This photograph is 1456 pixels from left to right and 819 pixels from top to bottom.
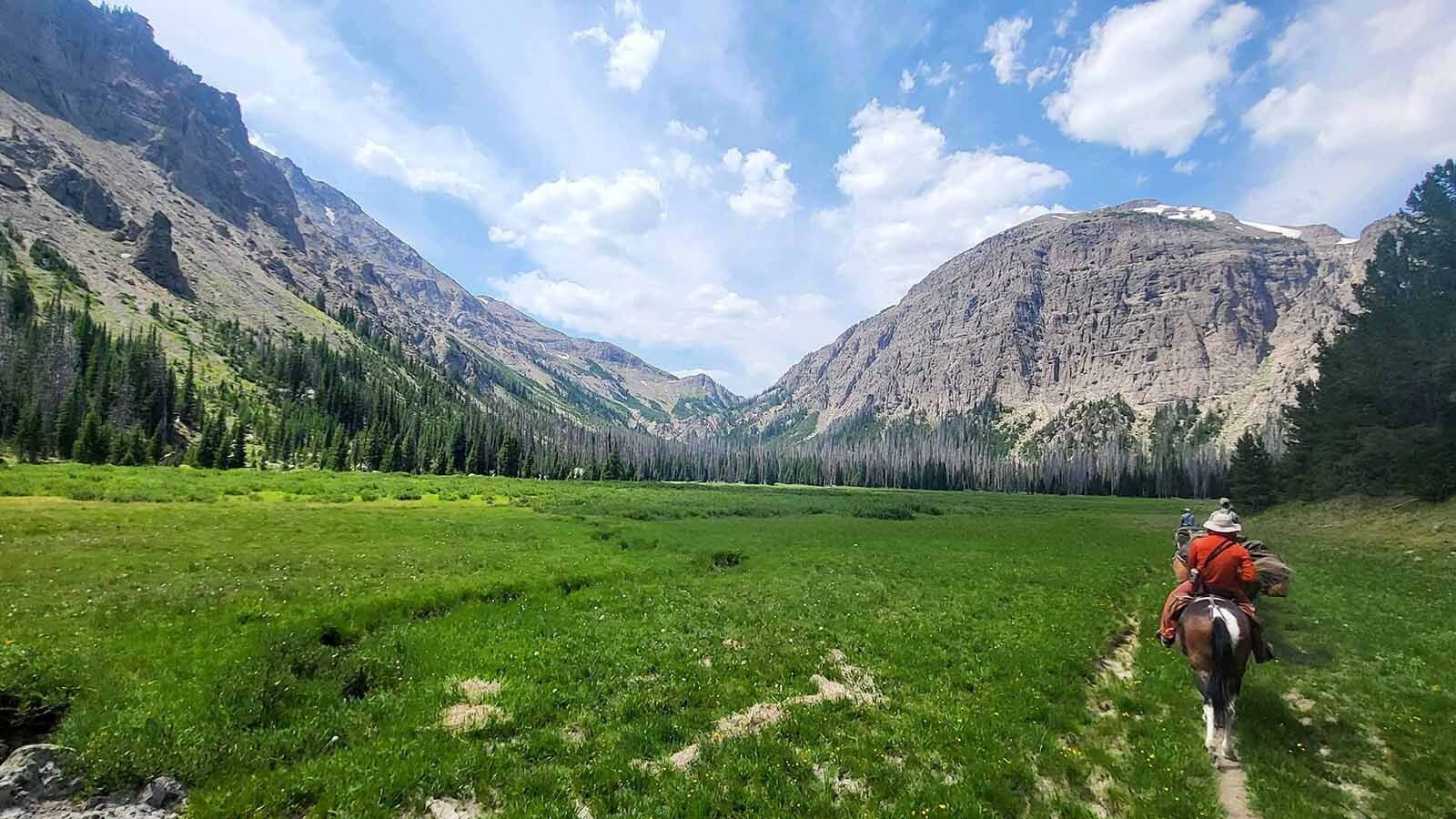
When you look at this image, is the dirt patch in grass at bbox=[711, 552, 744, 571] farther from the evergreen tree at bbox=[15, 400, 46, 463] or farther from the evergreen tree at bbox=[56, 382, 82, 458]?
the evergreen tree at bbox=[15, 400, 46, 463]

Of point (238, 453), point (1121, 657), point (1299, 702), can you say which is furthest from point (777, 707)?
point (238, 453)

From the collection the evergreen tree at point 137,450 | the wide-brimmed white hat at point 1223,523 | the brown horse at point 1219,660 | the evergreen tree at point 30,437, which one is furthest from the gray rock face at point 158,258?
the brown horse at point 1219,660

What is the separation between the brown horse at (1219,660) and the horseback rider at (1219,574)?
2.66 feet

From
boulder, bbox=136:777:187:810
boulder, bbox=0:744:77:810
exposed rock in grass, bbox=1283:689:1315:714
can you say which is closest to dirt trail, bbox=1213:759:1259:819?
exposed rock in grass, bbox=1283:689:1315:714

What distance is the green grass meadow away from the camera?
342 inches

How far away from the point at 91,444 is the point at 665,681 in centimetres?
10069

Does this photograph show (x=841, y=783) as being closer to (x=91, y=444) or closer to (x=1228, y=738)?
(x=1228, y=738)

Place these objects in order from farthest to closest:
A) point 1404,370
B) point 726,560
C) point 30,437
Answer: point 30,437 < point 1404,370 < point 726,560

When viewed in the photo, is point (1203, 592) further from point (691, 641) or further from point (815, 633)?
point (691, 641)

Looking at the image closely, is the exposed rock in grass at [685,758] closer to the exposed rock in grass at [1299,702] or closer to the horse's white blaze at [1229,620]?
the horse's white blaze at [1229,620]

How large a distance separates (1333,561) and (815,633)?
31735 millimetres

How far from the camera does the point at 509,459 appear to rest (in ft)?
455

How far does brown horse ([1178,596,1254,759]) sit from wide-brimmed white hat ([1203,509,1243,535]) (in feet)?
6.30

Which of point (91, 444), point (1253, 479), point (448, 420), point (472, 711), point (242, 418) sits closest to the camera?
point (472, 711)
